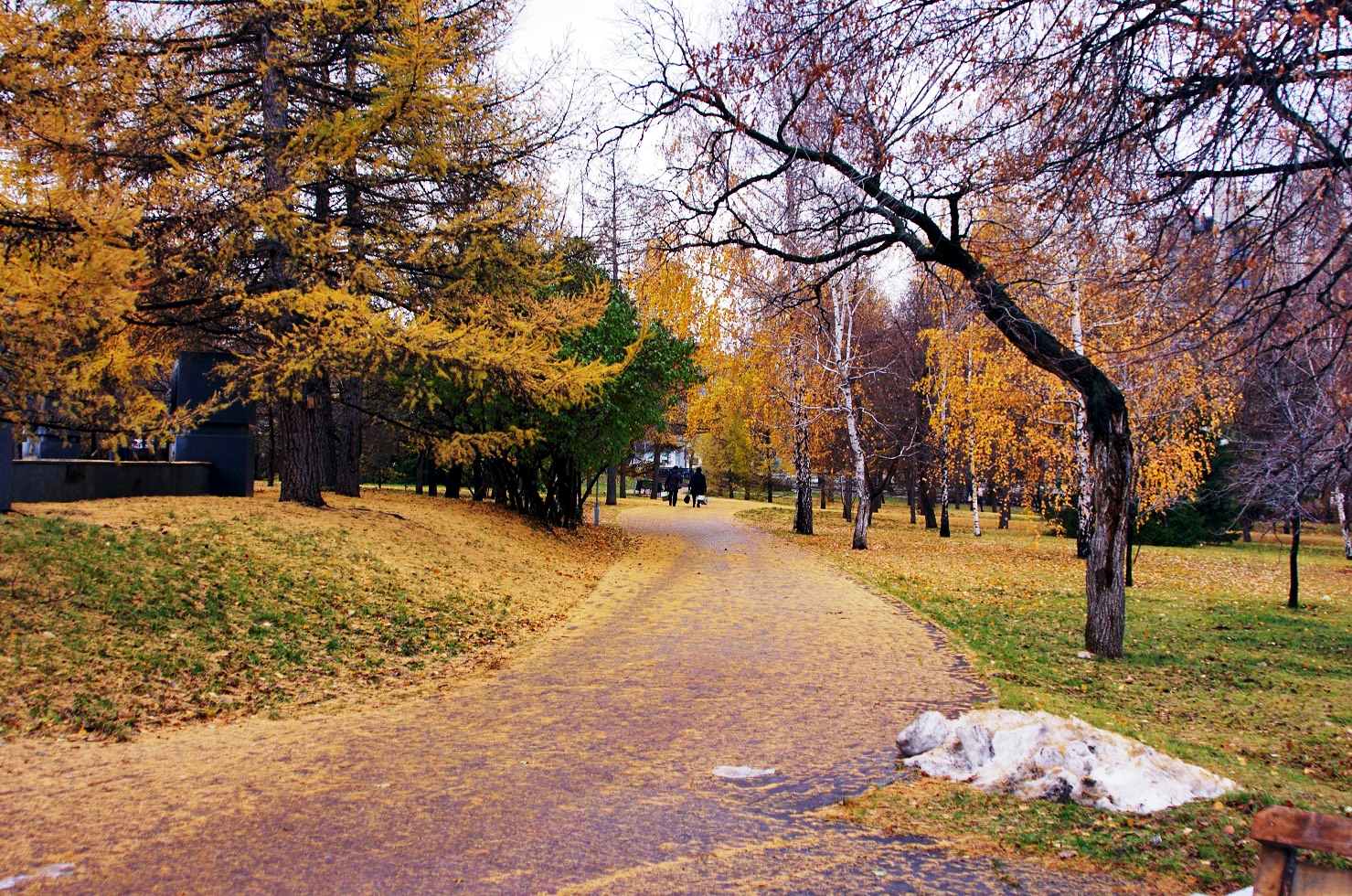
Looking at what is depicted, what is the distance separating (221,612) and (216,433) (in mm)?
6972

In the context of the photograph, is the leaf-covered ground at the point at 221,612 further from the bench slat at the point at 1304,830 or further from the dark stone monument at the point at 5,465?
the bench slat at the point at 1304,830

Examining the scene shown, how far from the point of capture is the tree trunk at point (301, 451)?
570 inches

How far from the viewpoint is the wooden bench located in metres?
2.57

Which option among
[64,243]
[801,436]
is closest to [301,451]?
[64,243]

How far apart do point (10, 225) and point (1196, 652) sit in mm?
13918

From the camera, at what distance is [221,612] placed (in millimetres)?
8633

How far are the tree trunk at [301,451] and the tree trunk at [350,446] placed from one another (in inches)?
123

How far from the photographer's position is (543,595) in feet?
46.3

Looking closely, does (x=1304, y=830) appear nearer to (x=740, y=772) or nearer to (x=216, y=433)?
(x=740, y=772)

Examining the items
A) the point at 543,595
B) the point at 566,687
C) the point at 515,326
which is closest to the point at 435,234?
the point at 515,326

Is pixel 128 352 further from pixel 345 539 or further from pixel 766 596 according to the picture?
pixel 766 596

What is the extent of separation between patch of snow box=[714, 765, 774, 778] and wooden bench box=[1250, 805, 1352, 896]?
3.37 meters

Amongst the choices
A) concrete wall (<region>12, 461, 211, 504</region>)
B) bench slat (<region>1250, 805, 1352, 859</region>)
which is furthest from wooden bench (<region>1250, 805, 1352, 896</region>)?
concrete wall (<region>12, 461, 211, 504</region>)

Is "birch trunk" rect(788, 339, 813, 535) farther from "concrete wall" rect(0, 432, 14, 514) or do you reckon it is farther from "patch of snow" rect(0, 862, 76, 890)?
"patch of snow" rect(0, 862, 76, 890)
